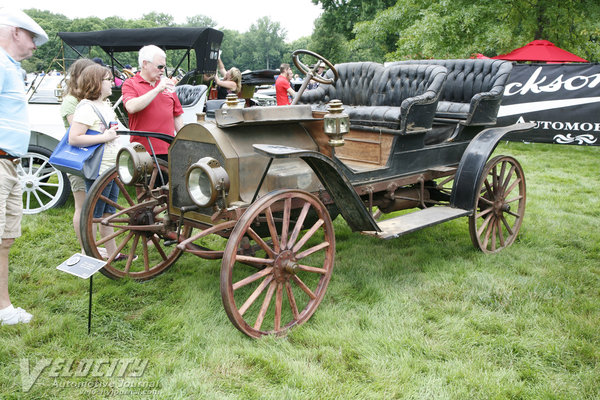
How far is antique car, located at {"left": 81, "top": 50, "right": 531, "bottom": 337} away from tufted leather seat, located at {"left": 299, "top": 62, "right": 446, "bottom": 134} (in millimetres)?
13

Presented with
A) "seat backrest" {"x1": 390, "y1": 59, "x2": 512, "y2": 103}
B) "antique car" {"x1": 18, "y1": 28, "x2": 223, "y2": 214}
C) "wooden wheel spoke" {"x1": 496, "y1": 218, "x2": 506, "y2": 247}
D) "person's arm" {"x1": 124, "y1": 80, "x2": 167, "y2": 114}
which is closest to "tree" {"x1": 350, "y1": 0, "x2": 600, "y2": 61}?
"antique car" {"x1": 18, "y1": 28, "x2": 223, "y2": 214}

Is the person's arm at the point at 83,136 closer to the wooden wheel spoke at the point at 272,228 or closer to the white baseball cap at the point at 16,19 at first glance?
the white baseball cap at the point at 16,19

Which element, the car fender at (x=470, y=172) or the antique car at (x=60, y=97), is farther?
the antique car at (x=60, y=97)

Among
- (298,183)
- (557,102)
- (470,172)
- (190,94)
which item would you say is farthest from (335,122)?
(557,102)

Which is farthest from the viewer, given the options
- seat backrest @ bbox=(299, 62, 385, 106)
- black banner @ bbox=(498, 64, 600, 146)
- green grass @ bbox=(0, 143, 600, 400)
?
black banner @ bbox=(498, 64, 600, 146)

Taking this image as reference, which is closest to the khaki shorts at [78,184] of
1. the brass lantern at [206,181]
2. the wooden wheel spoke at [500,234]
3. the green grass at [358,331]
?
the green grass at [358,331]

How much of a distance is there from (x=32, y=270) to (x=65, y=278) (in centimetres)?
36

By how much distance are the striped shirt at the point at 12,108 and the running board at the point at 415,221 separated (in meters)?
2.36

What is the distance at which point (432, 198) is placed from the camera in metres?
5.24

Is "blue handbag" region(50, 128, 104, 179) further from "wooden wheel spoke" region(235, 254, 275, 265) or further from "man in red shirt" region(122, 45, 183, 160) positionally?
"wooden wheel spoke" region(235, 254, 275, 265)

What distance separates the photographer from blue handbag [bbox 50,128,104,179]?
393cm

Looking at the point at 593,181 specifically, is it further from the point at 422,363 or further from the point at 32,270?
the point at 32,270

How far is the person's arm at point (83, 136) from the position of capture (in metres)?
3.89

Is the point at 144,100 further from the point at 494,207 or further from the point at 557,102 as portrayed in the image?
the point at 557,102
